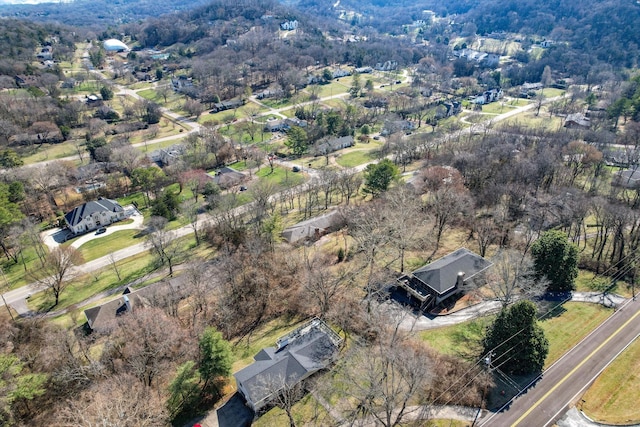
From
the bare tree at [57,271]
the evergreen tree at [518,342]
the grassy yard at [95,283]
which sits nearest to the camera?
the evergreen tree at [518,342]

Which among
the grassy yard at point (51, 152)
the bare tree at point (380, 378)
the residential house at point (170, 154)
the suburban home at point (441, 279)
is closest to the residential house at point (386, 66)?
the residential house at point (170, 154)

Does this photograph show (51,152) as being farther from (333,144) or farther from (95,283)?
(333,144)

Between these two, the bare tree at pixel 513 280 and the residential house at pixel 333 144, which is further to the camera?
the residential house at pixel 333 144

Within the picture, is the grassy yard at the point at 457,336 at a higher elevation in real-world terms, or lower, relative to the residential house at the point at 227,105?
higher

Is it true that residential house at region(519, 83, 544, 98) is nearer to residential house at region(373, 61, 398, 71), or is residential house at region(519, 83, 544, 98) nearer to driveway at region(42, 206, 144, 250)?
residential house at region(373, 61, 398, 71)

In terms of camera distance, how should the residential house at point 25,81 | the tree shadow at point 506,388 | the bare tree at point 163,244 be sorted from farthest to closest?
the residential house at point 25,81, the bare tree at point 163,244, the tree shadow at point 506,388

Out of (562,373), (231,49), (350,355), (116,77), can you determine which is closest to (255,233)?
(350,355)

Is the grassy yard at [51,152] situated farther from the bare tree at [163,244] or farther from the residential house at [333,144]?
the residential house at [333,144]
